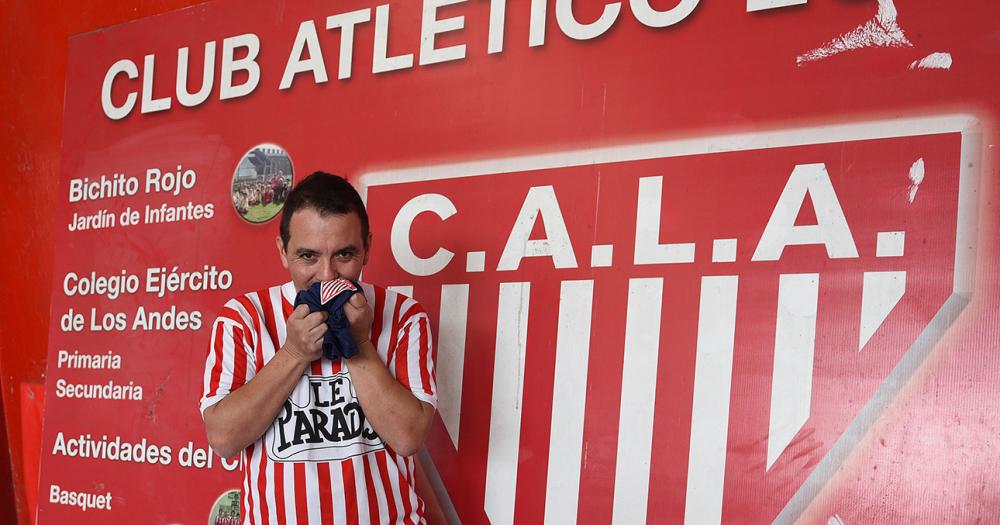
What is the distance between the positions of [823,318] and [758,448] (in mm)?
271

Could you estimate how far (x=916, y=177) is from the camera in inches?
65.7

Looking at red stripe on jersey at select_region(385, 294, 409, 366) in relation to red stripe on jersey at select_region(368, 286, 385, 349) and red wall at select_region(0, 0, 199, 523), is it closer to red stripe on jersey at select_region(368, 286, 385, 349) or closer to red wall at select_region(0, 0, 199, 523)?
red stripe on jersey at select_region(368, 286, 385, 349)

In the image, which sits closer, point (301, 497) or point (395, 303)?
point (301, 497)

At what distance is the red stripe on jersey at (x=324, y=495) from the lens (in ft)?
5.27

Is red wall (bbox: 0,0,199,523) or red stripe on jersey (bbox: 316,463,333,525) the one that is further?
red wall (bbox: 0,0,199,523)

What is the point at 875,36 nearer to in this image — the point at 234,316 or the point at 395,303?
the point at 395,303

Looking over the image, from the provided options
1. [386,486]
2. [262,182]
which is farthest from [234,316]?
[262,182]

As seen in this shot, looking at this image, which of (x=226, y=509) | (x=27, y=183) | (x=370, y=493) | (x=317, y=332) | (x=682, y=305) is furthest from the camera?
(x=27, y=183)

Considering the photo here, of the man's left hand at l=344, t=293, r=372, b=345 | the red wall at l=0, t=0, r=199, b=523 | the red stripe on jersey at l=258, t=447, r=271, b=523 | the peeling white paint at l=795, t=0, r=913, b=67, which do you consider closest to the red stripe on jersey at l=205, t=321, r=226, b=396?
the red stripe on jersey at l=258, t=447, r=271, b=523

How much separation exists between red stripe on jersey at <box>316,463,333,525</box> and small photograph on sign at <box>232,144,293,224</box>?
40.9 inches

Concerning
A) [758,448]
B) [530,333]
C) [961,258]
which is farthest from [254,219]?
[961,258]

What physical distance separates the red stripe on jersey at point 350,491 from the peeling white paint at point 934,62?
123 centimetres

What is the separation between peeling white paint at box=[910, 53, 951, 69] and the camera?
65.6 inches

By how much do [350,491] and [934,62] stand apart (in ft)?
4.20
